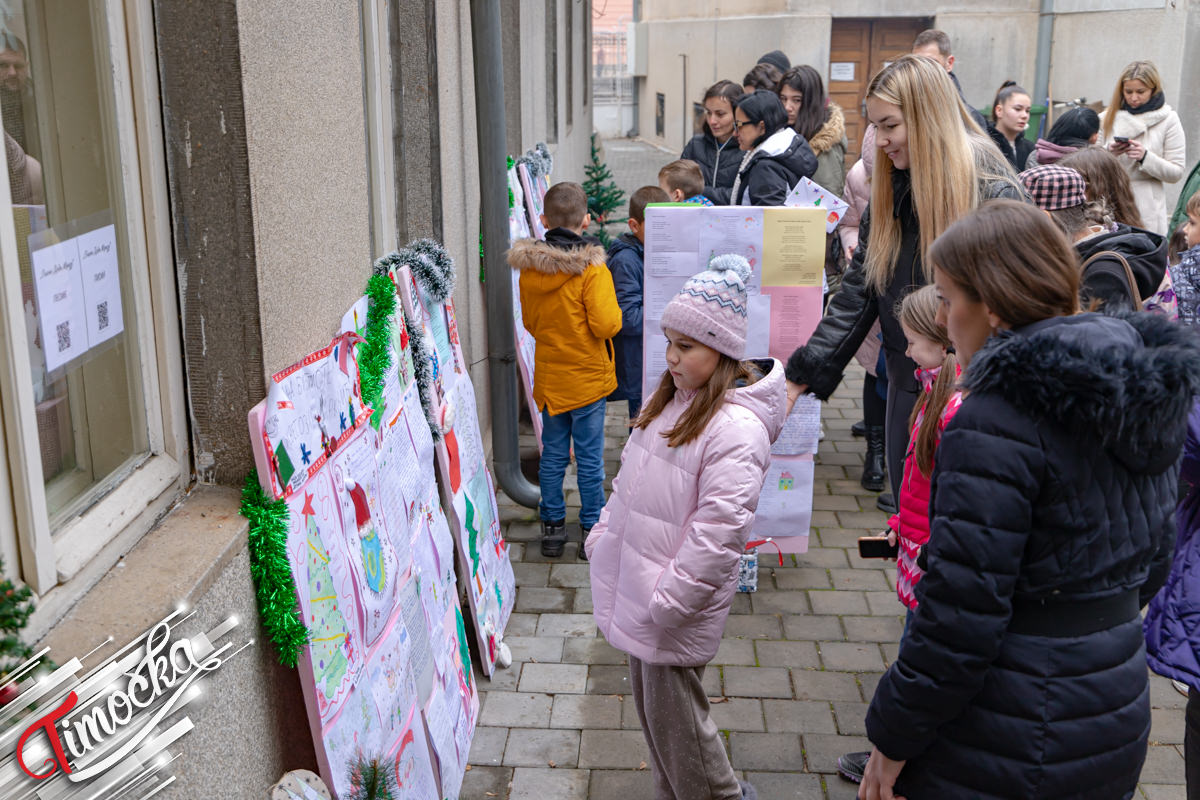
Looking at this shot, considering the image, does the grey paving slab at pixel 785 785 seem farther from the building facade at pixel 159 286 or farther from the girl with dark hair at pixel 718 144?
the girl with dark hair at pixel 718 144

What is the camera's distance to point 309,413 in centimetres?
282

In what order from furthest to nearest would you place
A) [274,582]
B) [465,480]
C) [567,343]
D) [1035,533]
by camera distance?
[567,343] → [465,480] → [274,582] → [1035,533]

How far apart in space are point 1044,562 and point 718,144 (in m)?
6.42

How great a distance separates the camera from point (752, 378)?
10.8ft

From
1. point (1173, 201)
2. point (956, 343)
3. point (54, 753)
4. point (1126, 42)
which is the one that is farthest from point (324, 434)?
point (1126, 42)

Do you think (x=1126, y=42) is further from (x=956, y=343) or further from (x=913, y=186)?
(x=956, y=343)

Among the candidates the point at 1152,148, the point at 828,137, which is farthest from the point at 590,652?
the point at 1152,148

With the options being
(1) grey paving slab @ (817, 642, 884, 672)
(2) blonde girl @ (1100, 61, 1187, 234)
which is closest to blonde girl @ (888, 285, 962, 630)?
(1) grey paving slab @ (817, 642, 884, 672)

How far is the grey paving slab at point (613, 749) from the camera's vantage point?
151 inches

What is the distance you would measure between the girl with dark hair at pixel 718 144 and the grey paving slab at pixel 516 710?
171 inches

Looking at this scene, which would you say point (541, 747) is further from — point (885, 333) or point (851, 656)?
point (885, 333)

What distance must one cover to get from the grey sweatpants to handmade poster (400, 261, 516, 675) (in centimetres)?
115

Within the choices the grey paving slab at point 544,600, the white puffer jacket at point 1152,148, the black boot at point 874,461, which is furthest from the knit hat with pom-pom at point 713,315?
the white puffer jacket at point 1152,148

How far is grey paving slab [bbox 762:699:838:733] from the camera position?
405 centimetres
